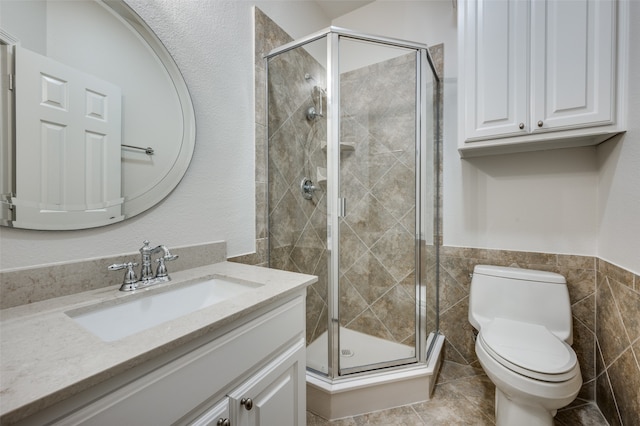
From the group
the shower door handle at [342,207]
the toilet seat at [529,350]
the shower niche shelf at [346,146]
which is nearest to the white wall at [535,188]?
the toilet seat at [529,350]

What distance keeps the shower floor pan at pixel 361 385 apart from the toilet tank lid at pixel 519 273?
0.60 m

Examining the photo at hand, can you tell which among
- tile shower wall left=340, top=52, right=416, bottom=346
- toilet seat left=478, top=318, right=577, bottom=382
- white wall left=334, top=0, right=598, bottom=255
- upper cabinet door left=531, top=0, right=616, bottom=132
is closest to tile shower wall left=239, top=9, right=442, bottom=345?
tile shower wall left=340, top=52, right=416, bottom=346

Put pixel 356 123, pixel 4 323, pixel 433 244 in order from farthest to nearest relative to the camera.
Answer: pixel 433 244, pixel 356 123, pixel 4 323

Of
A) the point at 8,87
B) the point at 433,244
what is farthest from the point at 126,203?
the point at 433,244

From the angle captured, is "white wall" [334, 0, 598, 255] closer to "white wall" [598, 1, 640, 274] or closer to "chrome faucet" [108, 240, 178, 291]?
"white wall" [598, 1, 640, 274]

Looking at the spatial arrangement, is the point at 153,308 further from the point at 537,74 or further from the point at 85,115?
the point at 537,74

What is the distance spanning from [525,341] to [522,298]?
314 millimetres

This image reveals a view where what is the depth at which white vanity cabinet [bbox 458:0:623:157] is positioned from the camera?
1.21m

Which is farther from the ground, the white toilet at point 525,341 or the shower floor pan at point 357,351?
the white toilet at point 525,341

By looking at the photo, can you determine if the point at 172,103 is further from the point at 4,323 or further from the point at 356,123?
the point at 356,123

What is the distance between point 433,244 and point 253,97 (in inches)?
59.6

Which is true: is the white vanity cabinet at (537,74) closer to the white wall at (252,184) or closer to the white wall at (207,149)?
the white wall at (252,184)

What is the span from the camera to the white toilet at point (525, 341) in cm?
105

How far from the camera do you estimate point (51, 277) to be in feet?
2.56
